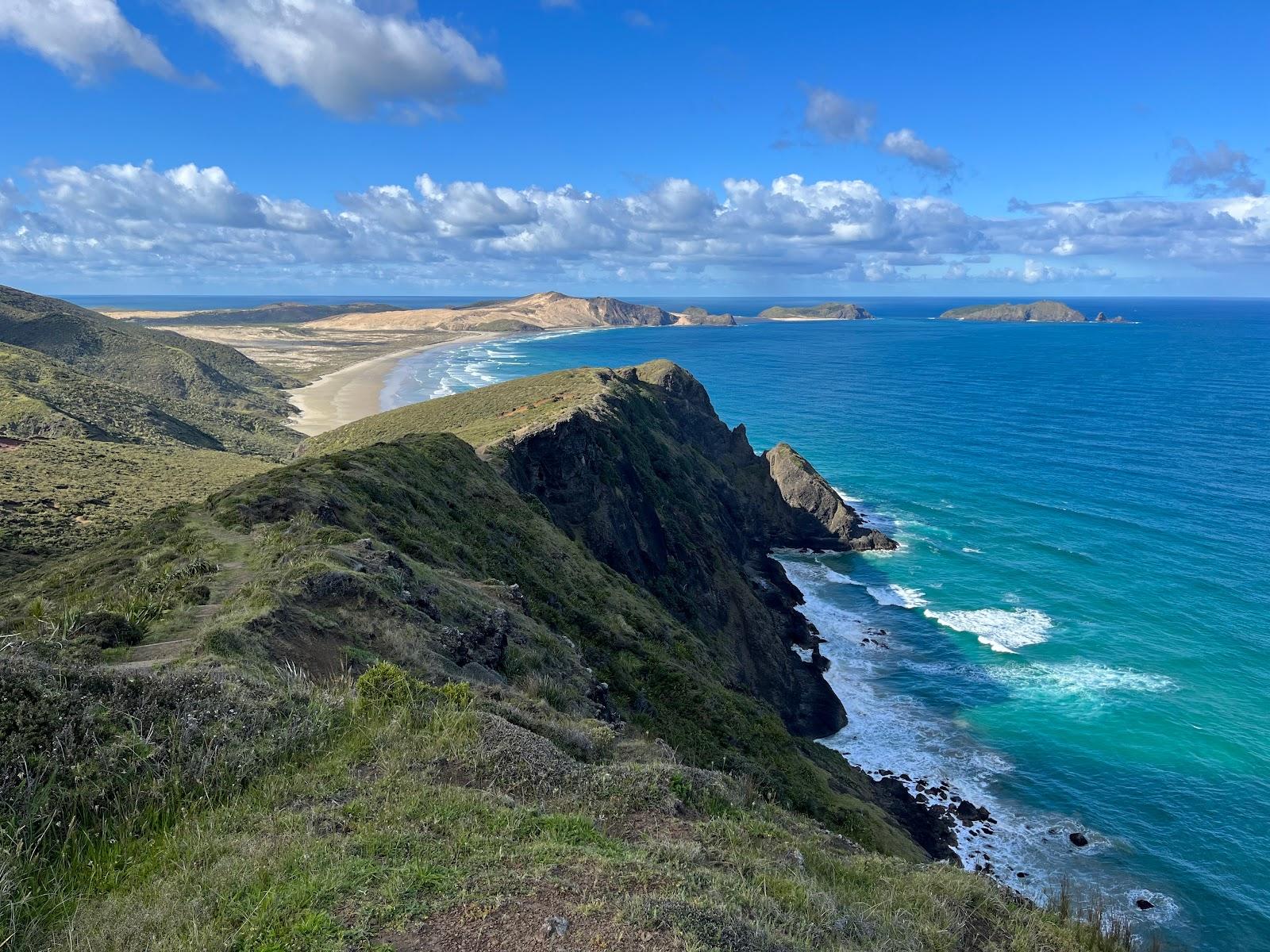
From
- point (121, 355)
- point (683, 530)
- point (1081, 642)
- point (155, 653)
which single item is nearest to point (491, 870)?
point (155, 653)

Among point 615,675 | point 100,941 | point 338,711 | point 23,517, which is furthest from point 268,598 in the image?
point 23,517

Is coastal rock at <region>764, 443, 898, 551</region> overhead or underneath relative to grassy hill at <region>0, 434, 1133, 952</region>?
underneath

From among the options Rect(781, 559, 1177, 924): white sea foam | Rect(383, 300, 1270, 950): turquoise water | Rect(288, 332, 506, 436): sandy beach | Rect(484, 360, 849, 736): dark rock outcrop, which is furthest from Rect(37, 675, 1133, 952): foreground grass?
Rect(288, 332, 506, 436): sandy beach

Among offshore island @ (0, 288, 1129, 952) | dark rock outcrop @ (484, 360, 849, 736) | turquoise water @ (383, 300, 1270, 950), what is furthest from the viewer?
dark rock outcrop @ (484, 360, 849, 736)

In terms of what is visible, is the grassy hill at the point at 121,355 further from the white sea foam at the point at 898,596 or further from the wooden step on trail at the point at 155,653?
the wooden step on trail at the point at 155,653

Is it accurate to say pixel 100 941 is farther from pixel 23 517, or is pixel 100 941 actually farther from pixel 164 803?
pixel 23 517

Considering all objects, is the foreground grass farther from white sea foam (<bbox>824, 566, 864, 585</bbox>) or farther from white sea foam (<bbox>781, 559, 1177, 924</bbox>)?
white sea foam (<bbox>824, 566, 864, 585</bbox>)
